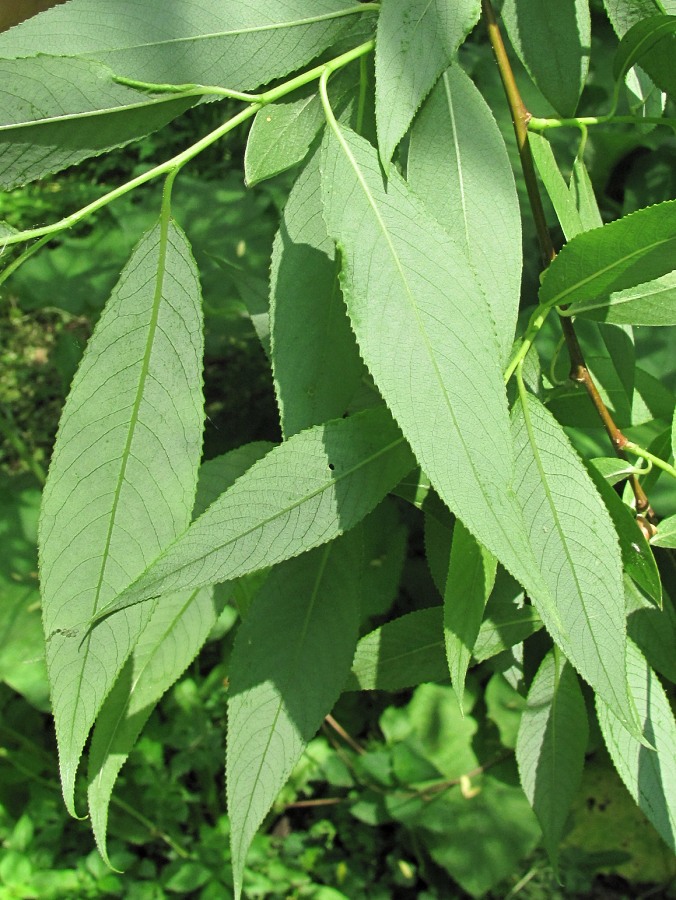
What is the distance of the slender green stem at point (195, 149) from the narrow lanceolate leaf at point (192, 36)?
11 mm

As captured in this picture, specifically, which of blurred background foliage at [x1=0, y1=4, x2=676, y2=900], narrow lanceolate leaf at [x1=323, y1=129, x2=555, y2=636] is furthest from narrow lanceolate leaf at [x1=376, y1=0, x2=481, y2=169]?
blurred background foliage at [x1=0, y1=4, x2=676, y2=900]

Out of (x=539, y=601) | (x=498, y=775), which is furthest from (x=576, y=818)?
(x=539, y=601)

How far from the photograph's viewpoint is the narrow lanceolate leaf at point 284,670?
68cm

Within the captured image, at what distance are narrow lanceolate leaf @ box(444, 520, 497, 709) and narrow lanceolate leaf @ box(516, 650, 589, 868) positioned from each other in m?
0.21

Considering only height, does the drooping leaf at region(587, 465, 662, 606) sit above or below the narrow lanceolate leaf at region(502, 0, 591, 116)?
below

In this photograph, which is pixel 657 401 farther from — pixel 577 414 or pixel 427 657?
pixel 427 657

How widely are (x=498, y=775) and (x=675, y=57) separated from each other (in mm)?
1547

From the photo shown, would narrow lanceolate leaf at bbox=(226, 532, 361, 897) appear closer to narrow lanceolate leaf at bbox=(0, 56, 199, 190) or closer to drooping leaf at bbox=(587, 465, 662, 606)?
drooping leaf at bbox=(587, 465, 662, 606)

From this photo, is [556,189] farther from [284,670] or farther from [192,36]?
[284,670]

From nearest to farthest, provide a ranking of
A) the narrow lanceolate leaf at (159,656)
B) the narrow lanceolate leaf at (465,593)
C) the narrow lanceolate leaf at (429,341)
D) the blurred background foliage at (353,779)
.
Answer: the narrow lanceolate leaf at (429,341) → the narrow lanceolate leaf at (465,593) → the narrow lanceolate leaf at (159,656) → the blurred background foliage at (353,779)

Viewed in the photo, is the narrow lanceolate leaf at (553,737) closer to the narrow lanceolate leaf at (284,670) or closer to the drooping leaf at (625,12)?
the narrow lanceolate leaf at (284,670)

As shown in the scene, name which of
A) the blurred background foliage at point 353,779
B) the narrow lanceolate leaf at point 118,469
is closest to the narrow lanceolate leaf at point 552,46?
the narrow lanceolate leaf at point 118,469

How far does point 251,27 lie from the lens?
2.10 ft

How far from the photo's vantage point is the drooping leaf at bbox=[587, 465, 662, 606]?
0.67 meters
